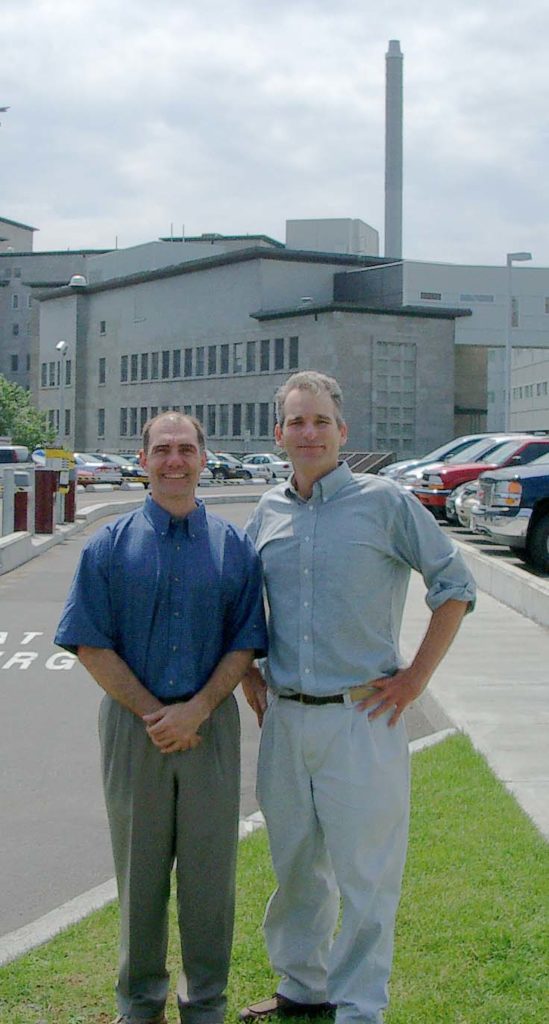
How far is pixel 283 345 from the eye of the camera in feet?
259

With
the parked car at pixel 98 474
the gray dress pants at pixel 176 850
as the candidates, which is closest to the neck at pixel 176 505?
the gray dress pants at pixel 176 850

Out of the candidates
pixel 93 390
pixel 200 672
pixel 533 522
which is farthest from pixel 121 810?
pixel 93 390

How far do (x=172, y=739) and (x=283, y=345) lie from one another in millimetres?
76100

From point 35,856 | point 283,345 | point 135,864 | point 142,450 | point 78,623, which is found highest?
point 283,345

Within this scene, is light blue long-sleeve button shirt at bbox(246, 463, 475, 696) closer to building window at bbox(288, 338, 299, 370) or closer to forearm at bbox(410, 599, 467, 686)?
forearm at bbox(410, 599, 467, 686)

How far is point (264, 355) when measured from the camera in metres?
80.9

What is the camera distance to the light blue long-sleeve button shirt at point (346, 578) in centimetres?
390

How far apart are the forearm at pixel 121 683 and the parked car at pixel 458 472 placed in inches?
805

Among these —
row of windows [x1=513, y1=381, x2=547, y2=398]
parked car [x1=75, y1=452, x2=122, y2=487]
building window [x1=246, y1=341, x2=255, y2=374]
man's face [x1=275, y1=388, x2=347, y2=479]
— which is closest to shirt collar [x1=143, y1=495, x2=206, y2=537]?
man's face [x1=275, y1=388, x2=347, y2=479]

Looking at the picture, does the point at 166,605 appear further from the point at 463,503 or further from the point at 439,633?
the point at 463,503

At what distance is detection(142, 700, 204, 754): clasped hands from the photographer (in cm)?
374

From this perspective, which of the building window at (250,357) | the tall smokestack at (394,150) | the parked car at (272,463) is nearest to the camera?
the parked car at (272,463)

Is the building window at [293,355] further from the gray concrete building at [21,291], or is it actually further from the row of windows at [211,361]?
the gray concrete building at [21,291]

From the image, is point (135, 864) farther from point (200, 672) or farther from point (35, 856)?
point (35, 856)
